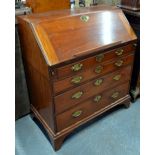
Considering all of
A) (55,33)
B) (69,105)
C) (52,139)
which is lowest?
(52,139)

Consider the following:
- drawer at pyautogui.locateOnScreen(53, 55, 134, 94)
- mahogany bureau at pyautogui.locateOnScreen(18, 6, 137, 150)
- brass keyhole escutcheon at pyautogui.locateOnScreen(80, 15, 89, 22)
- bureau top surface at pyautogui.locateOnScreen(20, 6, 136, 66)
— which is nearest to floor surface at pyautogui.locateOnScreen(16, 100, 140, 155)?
mahogany bureau at pyautogui.locateOnScreen(18, 6, 137, 150)

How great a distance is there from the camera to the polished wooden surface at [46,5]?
1691mm

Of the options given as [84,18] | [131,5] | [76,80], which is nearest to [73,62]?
[76,80]

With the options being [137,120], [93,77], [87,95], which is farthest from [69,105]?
[137,120]

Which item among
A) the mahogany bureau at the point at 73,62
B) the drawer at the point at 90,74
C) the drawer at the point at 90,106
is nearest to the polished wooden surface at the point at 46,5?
the mahogany bureau at the point at 73,62

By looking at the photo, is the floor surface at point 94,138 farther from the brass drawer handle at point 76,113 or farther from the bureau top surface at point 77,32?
the bureau top surface at point 77,32

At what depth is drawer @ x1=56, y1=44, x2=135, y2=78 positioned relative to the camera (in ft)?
4.47

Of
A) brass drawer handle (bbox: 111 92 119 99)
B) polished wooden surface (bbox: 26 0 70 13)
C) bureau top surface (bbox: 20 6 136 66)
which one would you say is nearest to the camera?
bureau top surface (bbox: 20 6 136 66)

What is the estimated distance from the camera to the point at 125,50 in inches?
67.8

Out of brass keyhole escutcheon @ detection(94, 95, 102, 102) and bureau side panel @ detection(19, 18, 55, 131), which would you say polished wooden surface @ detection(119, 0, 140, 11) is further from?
bureau side panel @ detection(19, 18, 55, 131)

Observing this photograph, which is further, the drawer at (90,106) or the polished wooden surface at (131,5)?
the polished wooden surface at (131,5)
